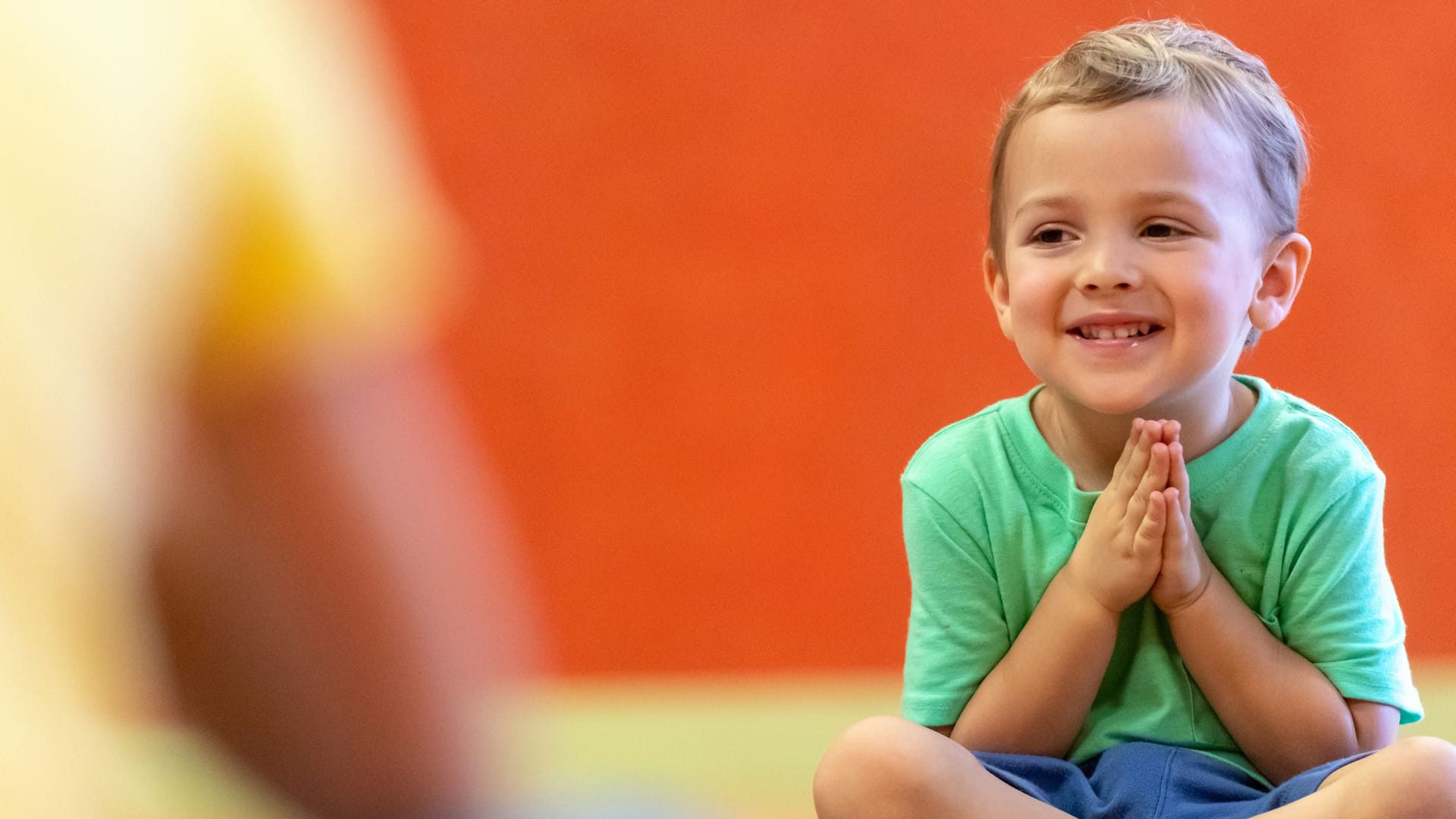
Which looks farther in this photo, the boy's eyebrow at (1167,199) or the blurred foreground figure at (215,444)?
the boy's eyebrow at (1167,199)

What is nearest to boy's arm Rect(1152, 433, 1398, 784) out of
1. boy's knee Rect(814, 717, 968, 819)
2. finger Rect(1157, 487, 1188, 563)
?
finger Rect(1157, 487, 1188, 563)

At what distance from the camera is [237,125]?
396 mm

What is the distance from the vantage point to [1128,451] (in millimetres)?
1157

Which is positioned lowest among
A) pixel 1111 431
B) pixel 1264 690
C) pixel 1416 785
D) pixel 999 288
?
pixel 1416 785

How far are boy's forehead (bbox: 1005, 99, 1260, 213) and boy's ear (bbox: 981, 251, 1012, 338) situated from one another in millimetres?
99

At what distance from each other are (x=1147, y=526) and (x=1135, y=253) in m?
0.20

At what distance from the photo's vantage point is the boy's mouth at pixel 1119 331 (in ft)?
3.75

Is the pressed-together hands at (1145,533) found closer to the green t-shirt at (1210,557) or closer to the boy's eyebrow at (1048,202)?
the green t-shirt at (1210,557)

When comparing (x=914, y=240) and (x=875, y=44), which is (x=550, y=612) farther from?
(x=875, y=44)

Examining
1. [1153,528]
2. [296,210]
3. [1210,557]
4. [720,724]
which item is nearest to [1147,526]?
[1153,528]

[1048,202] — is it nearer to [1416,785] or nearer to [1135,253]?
[1135,253]

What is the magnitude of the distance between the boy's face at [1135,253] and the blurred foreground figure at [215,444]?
773 mm

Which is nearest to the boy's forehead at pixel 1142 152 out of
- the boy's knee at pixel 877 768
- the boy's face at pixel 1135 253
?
the boy's face at pixel 1135 253

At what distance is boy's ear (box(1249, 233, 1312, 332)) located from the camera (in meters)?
1.20
